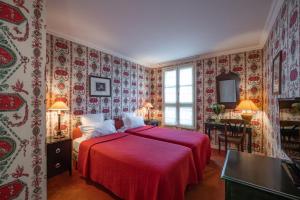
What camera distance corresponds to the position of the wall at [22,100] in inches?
39.4

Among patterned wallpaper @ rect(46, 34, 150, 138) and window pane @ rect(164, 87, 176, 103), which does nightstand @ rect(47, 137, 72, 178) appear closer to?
patterned wallpaper @ rect(46, 34, 150, 138)

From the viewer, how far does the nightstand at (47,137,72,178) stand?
2.21 meters

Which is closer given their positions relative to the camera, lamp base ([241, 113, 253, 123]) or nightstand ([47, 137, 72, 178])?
nightstand ([47, 137, 72, 178])

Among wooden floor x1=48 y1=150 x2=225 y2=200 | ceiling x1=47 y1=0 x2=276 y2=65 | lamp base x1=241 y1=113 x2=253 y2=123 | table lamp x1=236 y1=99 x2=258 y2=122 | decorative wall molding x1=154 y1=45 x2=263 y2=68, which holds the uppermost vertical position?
ceiling x1=47 y1=0 x2=276 y2=65

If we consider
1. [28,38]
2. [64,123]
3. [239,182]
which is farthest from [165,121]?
[28,38]

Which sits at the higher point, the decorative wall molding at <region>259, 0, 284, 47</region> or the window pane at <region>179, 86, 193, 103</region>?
the decorative wall molding at <region>259, 0, 284, 47</region>

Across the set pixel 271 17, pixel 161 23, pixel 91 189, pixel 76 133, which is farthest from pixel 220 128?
pixel 76 133

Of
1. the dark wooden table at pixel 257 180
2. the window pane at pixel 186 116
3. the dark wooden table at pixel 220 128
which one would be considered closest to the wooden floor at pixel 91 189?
the dark wooden table at pixel 257 180

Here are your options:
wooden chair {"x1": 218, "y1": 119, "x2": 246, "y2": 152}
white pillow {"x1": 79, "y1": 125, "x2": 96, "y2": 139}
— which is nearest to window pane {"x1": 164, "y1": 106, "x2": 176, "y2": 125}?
wooden chair {"x1": 218, "y1": 119, "x2": 246, "y2": 152}

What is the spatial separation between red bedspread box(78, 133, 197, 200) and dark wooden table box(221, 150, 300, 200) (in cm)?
63

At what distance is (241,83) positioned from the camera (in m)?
3.51

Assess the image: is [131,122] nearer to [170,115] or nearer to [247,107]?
[170,115]

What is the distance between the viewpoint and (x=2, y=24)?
39.1 inches

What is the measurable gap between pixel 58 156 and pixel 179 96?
3414 millimetres
